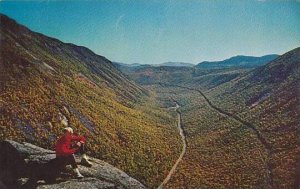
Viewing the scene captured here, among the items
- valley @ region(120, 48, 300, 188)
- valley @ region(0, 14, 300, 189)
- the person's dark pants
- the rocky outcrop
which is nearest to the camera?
the rocky outcrop

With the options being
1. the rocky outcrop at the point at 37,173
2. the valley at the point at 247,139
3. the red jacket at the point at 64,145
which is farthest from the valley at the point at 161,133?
the red jacket at the point at 64,145

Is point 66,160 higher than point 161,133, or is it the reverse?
point 66,160

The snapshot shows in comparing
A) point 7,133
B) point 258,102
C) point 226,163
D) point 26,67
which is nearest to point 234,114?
point 258,102

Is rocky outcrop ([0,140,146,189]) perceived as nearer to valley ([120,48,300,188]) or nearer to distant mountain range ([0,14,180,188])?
distant mountain range ([0,14,180,188])

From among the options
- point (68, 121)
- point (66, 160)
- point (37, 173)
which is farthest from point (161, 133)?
point (37, 173)

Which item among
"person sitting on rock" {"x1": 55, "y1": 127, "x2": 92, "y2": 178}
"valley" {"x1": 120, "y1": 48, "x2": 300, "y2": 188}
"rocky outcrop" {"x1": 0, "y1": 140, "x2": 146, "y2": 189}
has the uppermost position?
"person sitting on rock" {"x1": 55, "y1": 127, "x2": 92, "y2": 178}

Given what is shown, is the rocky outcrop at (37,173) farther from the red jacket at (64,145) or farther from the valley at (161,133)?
the valley at (161,133)

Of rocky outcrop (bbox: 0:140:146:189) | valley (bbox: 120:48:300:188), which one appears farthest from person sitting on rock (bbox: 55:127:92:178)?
valley (bbox: 120:48:300:188)

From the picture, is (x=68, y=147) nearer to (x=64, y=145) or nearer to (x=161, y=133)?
(x=64, y=145)

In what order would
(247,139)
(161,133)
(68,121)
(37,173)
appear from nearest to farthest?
(37,173) → (68,121) → (247,139) → (161,133)
